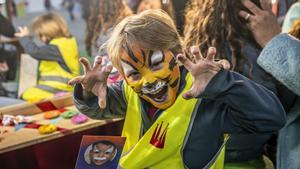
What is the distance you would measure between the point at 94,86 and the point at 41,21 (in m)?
0.75

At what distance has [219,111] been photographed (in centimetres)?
79

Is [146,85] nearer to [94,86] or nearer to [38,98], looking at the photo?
[94,86]

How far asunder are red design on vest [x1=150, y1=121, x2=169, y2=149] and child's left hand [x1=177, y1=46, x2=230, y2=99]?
12cm

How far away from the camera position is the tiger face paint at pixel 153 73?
2.51 ft

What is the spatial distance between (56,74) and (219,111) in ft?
2.65

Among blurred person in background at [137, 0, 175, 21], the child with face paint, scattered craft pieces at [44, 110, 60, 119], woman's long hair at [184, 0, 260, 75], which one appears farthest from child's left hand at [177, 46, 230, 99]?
scattered craft pieces at [44, 110, 60, 119]

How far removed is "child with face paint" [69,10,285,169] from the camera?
2.34 feet

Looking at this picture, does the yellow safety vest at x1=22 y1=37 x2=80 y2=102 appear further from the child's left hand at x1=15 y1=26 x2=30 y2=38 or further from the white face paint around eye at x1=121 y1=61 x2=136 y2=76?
the white face paint around eye at x1=121 y1=61 x2=136 y2=76

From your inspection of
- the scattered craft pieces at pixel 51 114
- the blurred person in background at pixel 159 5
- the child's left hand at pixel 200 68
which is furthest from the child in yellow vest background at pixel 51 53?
the child's left hand at pixel 200 68

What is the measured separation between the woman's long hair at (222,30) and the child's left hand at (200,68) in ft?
0.69

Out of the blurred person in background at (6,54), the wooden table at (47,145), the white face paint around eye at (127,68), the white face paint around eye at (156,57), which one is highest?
the white face paint around eye at (156,57)

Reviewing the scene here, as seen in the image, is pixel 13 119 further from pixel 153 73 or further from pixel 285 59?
pixel 285 59

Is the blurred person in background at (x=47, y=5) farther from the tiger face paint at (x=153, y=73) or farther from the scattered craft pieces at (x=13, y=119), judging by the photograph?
the tiger face paint at (x=153, y=73)

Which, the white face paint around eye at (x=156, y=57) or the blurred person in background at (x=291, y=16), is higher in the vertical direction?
the white face paint around eye at (x=156, y=57)
